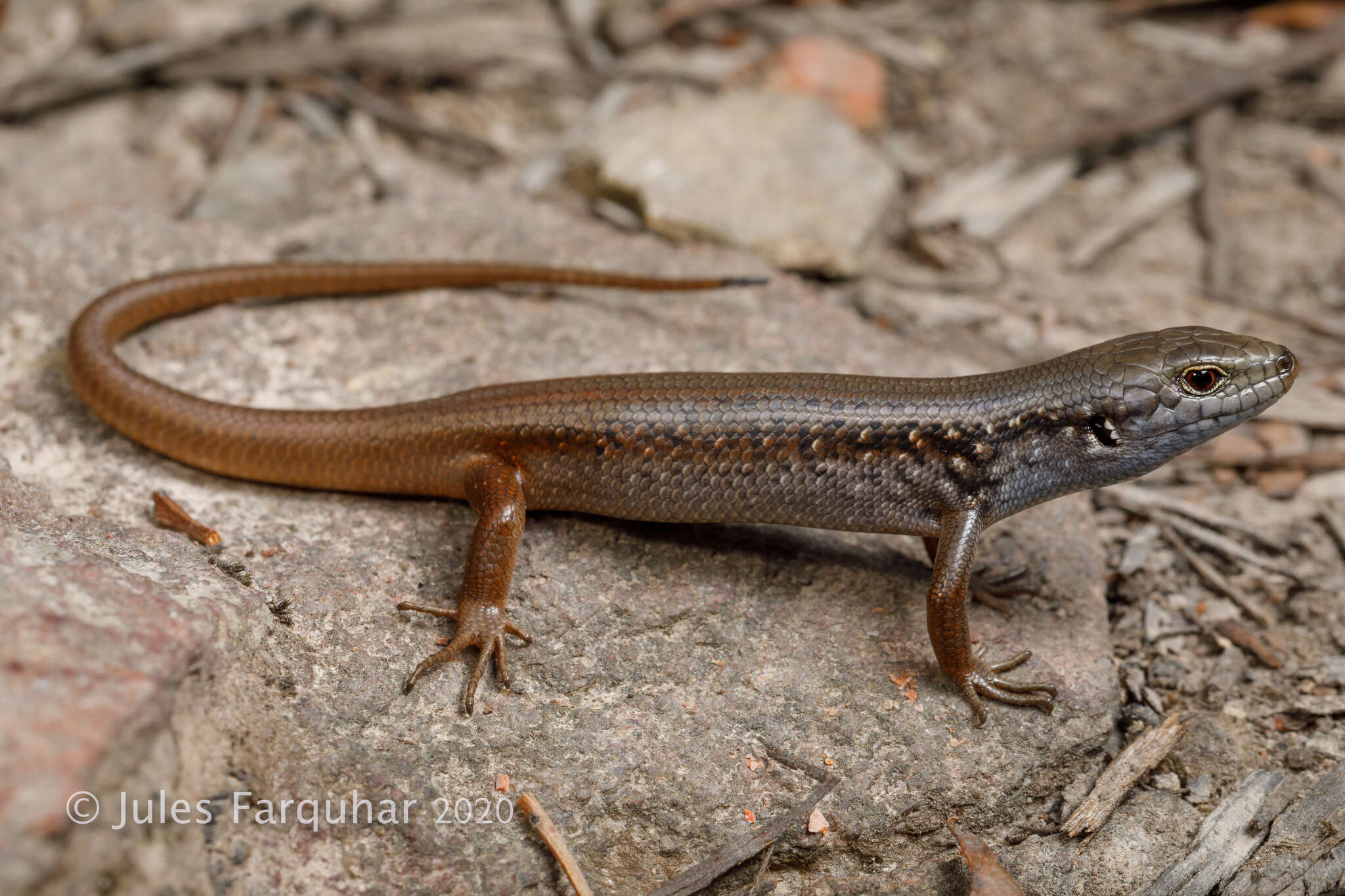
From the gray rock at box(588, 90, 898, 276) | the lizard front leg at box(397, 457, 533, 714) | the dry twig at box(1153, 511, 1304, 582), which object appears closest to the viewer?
the lizard front leg at box(397, 457, 533, 714)

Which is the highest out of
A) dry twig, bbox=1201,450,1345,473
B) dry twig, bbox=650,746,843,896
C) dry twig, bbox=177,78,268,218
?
dry twig, bbox=177,78,268,218

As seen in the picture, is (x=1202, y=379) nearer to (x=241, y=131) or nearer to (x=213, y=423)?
(x=213, y=423)

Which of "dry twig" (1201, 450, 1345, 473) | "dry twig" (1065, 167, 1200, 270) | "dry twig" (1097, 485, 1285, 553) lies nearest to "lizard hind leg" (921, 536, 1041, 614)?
"dry twig" (1097, 485, 1285, 553)

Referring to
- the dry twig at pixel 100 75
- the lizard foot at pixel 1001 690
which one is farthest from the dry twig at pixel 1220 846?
the dry twig at pixel 100 75

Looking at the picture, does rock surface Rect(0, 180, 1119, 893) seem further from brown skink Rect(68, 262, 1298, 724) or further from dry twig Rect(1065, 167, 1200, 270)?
dry twig Rect(1065, 167, 1200, 270)

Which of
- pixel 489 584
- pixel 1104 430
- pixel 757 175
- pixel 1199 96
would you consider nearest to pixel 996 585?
pixel 1104 430

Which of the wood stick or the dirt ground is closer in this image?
the dirt ground
